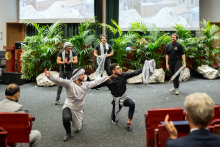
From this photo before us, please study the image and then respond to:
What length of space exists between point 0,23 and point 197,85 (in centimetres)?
830

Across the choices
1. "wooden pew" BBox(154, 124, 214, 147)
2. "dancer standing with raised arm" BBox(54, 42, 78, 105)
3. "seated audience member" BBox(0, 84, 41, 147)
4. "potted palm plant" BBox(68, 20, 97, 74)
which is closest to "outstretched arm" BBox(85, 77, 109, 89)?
"seated audience member" BBox(0, 84, 41, 147)

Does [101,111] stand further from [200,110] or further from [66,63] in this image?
[200,110]

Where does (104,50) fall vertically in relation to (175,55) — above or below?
above

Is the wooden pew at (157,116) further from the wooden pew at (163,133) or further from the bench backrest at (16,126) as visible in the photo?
the bench backrest at (16,126)

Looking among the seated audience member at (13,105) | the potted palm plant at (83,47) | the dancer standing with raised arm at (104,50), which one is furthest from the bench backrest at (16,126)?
the potted palm plant at (83,47)

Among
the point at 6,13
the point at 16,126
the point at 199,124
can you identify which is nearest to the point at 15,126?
the point at 16,126

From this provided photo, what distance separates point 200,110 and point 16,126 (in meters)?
1.79

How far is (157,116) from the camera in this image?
7.57 ft

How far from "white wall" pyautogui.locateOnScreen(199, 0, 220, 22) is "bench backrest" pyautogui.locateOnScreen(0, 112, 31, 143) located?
9.83 meters

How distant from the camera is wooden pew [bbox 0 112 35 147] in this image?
219cm

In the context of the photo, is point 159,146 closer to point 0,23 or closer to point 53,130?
point 53,130

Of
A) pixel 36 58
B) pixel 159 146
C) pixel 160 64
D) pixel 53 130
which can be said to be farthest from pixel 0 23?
pixel 159 146

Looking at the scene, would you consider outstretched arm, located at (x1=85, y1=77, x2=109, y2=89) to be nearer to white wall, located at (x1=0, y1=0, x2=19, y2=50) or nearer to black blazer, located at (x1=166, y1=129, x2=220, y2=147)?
black blazer, located at (x1=166, y1=129, x2=220, y2=147)

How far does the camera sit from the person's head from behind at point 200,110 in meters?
1.21
